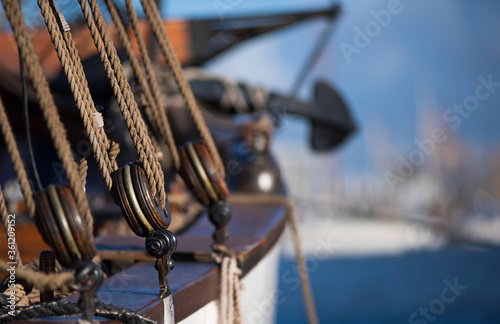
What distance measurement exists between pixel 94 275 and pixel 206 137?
Result: 0.47 meters

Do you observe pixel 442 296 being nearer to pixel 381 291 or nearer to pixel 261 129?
pixel 381 291

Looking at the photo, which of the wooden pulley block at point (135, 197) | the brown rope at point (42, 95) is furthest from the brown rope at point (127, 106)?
the brown rope at point (42, 95)

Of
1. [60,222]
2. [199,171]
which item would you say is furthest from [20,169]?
[199,171]

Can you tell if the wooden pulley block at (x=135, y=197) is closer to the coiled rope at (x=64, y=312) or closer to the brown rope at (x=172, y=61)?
the coiled rope at (x=64, y=312)

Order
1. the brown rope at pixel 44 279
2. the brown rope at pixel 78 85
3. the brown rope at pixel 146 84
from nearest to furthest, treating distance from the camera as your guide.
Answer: the brown rope at pixel 44 279 → the brown rope at pixel 78 85 → the brown rope at pixel 146 84

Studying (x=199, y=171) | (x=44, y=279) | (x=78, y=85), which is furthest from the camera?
(x=199, y=171)

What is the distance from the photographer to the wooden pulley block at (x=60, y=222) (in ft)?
2.23

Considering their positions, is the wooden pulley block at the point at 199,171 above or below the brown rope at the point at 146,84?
below

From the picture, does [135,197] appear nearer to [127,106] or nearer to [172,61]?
[127,106]

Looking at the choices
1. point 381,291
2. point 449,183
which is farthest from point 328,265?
point 449,183

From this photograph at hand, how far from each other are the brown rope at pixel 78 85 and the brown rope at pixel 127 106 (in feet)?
0.13

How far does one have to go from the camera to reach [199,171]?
1.03m

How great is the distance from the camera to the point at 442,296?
5.58 meters

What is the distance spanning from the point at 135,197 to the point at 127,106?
15 centimetres
